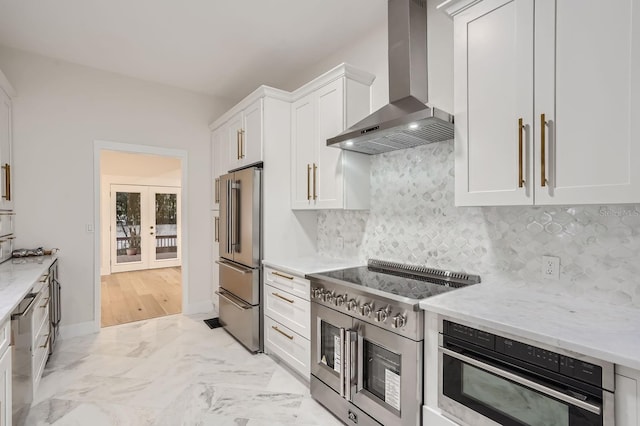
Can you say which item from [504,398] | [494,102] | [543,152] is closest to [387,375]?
[504,398]

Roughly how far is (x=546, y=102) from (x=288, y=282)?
2.09 metres

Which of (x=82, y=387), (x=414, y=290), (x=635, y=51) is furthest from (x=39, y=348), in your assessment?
(x=635, y=51)

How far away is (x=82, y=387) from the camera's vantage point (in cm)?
250

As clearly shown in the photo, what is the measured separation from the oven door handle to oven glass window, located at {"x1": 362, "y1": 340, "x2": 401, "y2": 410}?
37cm

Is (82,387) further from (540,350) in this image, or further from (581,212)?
(581,212)

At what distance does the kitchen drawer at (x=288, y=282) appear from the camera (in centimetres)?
250

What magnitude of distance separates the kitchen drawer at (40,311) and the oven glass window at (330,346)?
190cm

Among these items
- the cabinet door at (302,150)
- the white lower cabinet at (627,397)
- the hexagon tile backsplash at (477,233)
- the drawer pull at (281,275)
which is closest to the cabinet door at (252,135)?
the cabinet door at (302,150)

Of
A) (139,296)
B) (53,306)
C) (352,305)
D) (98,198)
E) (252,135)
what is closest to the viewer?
(352,305)

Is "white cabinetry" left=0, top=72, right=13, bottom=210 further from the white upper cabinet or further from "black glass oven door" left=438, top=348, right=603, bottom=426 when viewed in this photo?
"black glass oven door" left=438, top=348, right=603, bottom=426

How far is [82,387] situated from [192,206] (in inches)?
90.7

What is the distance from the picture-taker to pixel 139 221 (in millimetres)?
7422

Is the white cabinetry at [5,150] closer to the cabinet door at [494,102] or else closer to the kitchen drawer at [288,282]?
the kitchen drawer at [288,282]

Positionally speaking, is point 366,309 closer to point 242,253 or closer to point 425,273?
point 425,273
